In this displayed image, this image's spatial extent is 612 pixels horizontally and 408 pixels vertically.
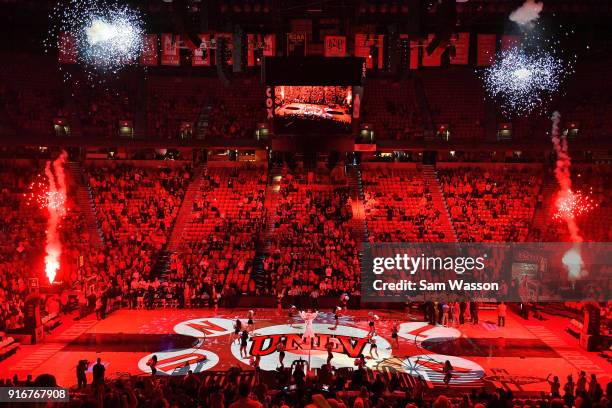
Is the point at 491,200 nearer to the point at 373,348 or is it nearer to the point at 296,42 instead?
the point at 296,42

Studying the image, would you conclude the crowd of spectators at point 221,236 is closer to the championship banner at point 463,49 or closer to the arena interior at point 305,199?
the arena interior at point 305,199

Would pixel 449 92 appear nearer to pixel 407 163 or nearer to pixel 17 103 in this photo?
pixel 407 163

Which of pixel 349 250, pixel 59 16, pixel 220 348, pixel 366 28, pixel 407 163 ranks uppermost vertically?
pixel 59 16

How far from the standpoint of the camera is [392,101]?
37500 mm

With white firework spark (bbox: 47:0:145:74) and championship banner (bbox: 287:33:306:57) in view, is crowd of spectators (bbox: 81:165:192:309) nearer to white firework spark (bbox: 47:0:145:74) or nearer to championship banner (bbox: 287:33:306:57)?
white firework spark (bbox: 47:0:145:74)

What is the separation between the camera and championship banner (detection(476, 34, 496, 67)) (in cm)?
3164

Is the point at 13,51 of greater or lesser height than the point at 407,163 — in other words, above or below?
above

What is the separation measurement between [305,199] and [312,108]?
32.8ft

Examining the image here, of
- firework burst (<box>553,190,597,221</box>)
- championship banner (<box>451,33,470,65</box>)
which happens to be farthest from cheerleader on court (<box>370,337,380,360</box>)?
championship banner (<box>451,33,470,65</box>)

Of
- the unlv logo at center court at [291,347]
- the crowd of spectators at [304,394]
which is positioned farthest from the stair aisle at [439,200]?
the crowd of spectators at [304,394]

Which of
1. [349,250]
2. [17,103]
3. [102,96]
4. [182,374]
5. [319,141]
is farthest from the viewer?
[102,96]

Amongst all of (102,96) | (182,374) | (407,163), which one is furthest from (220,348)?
(102,96)

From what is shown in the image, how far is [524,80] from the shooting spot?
38.0 metres

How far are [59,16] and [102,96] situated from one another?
5.52 meters
